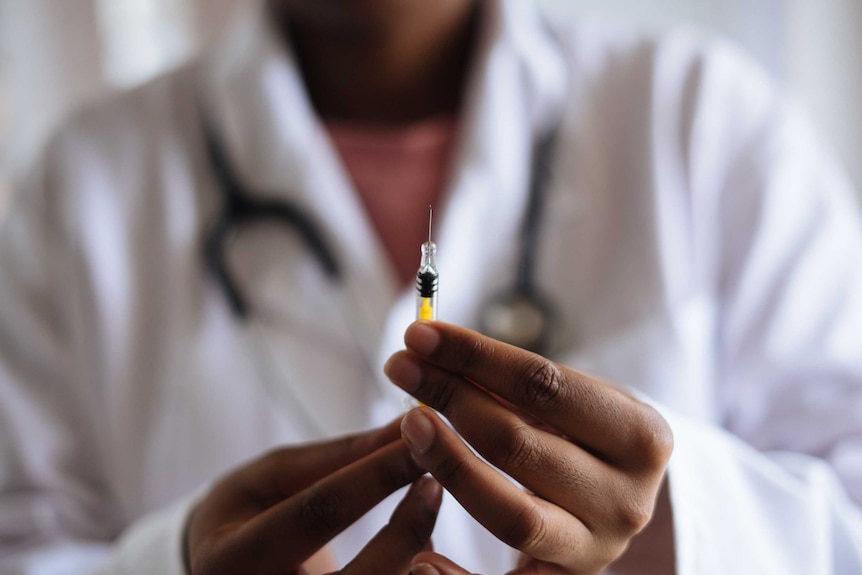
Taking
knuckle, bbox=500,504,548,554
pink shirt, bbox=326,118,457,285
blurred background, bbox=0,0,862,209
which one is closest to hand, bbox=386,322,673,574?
knuckle, bbox=500,504,548,554

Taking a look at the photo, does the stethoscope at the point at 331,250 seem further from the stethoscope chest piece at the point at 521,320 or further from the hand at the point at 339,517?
the hand at the point at 339,517

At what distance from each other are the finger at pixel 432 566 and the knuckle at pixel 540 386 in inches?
3.1

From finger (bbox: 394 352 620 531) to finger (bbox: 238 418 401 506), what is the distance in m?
0.05

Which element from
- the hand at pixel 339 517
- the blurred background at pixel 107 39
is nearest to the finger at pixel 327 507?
the hand at pixel 339 517

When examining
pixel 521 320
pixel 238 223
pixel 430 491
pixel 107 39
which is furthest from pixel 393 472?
pixel 107 39

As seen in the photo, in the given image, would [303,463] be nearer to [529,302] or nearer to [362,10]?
[529,302]

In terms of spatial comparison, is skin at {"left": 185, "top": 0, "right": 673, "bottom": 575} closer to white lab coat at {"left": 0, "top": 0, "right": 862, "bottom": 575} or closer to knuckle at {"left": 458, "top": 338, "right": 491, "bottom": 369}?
knuckle at {"left": 458, "top": 338, "right": 491, "bottom": 369}

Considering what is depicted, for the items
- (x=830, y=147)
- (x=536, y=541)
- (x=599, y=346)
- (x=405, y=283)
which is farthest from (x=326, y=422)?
(x=830, y=147)

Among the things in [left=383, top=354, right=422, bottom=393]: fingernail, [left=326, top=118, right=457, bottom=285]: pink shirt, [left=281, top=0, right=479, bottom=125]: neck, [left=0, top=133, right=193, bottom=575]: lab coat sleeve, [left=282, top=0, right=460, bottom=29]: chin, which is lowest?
[left=0, top=133, right=193, bottom=575]: lab coat sleeve

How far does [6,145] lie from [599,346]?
1136 millimetres

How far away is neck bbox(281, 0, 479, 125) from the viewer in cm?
65

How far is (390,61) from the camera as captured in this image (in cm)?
67

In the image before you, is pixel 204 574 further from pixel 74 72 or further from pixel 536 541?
pixel 74 72

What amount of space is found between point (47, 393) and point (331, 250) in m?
0.31
